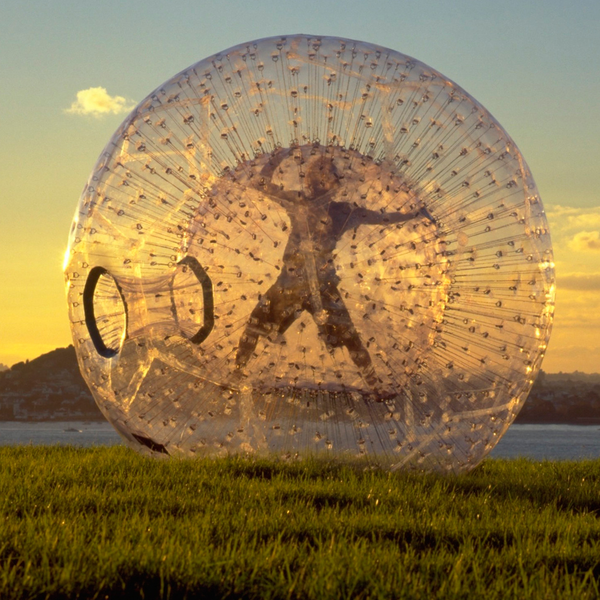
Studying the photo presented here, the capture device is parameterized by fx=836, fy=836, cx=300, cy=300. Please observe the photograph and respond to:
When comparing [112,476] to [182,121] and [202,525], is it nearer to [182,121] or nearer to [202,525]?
[202,525]

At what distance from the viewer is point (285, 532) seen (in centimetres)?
414

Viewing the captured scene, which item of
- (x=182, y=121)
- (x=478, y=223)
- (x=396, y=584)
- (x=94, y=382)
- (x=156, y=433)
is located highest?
(x=182, y=121)

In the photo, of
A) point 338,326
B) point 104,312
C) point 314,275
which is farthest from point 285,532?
point 104,312

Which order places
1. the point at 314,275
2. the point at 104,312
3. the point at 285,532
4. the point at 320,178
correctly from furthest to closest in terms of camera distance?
the point at 104,312 < the point at 320,178 < the point at 314,275 < the point at 285,532

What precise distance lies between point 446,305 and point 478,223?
619mm

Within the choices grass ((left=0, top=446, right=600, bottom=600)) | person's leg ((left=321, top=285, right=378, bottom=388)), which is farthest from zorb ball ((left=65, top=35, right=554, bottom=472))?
grass ((left=0, top=446, right=600, bottom=600))

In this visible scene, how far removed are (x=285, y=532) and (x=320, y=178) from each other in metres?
2.32

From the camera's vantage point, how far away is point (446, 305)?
5.53 m

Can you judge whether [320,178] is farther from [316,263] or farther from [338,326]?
[338,326]

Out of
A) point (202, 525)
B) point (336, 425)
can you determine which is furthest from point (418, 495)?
point (202, 525)

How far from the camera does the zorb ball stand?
528cm

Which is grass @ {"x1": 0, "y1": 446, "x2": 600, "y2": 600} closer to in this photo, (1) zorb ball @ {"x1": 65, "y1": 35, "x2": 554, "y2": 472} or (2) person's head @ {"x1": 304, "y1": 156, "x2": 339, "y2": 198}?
(1) zorb ball @ {"x1": 65, "y1": 35, "x2": 554, "y2": 472}

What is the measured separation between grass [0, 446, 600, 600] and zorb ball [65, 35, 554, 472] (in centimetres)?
36

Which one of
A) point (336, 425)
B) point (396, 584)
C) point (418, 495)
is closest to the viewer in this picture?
point (396, 584)
